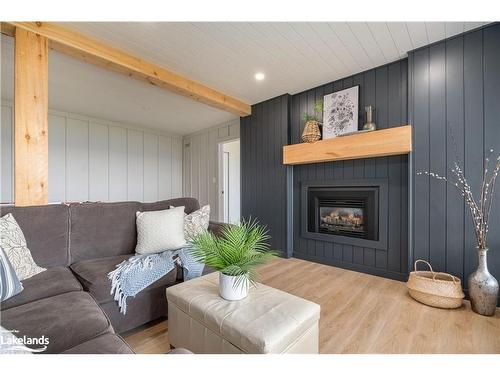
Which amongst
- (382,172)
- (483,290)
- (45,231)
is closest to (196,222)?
(45,231)

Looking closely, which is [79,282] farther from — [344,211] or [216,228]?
[344,211]

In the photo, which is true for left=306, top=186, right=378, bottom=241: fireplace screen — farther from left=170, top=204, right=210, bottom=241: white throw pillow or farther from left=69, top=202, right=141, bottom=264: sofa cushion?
left=69, top=202, right=141, bottom=264: sofa cushion

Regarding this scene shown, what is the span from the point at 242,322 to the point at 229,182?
4.36m

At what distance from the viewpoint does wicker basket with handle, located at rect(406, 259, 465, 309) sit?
1821 mm

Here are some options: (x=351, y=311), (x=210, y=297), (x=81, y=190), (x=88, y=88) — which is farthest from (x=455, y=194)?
(x=81, y=190)

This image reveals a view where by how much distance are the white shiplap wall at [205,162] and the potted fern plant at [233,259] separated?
351cm

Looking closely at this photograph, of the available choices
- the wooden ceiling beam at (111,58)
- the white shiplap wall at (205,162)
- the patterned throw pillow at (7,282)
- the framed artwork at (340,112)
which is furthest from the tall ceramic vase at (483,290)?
the white shiplap wall at (205,162)

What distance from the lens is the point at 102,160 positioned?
14.7 ft

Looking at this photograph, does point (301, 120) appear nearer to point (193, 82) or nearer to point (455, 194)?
point (193, 82)

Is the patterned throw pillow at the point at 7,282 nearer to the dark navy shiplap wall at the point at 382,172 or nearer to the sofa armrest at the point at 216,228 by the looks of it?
the sofa armrest at the point at 216,228

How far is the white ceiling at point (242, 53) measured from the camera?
1.91m

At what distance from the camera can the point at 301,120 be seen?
328cm
